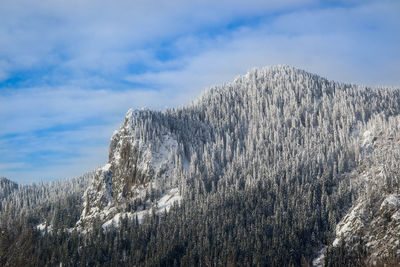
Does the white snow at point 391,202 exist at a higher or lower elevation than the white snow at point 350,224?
higher

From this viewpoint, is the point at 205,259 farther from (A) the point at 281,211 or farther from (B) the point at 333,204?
(B) the point at 333,204

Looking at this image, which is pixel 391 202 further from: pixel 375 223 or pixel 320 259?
pixel 320 259

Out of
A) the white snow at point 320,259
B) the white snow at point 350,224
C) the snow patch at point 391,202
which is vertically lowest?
the white snow at point 320,259

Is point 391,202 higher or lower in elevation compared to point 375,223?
higher

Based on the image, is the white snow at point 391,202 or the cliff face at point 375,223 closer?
the cliff face at point 375,223

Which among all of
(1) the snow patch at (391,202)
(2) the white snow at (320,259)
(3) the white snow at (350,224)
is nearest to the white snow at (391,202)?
(1) the snow patch at (391,202)

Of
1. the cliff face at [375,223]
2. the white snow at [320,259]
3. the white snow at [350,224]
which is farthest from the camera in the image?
the white snow at [350,224]

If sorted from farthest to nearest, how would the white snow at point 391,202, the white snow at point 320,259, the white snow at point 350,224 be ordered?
the white snow at point 350,224
the white snow at point 391,202
the white snow at point 320,259

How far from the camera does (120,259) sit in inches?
6767

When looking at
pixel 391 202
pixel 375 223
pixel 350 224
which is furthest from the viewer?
pixel 350 224

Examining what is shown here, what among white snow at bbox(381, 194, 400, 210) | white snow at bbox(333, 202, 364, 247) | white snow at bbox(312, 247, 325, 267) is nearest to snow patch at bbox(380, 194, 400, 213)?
white snow at bbox(381, 194, 400, 210)

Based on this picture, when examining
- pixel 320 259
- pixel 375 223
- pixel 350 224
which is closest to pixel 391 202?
pixel 375 223

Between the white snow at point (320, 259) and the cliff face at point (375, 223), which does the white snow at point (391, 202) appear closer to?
the cliff face at point (375, 223)

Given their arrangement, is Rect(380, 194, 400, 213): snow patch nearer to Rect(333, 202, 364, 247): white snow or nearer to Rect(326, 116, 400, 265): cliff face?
Rect(326, 116, 400, 265): cliff face
